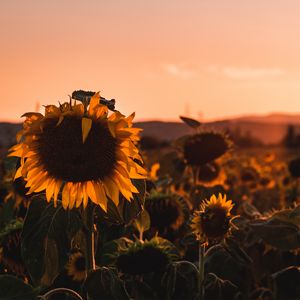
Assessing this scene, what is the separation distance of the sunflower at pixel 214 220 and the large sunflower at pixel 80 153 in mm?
511

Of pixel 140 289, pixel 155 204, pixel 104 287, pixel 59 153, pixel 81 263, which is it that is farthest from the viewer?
pixel 155 204

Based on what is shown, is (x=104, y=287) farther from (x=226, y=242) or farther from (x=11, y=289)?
(x=226, y=242)

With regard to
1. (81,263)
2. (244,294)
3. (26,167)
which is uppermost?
(26,167)

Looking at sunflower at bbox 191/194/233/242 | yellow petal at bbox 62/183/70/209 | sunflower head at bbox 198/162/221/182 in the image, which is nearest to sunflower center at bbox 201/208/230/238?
sunflower at bbox 191/194/233/242

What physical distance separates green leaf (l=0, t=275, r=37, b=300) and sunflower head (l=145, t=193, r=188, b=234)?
1.52m

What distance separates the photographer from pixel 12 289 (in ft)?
5.77

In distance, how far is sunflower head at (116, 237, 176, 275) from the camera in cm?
242

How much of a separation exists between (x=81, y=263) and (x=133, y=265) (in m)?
0.71

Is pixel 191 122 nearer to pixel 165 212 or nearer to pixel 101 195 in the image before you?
pixel 165 212

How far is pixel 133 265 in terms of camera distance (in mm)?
2416

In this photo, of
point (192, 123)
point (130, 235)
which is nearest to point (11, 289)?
point (130, 235)

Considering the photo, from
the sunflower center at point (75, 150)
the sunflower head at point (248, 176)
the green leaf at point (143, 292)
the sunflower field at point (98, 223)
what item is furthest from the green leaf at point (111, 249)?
the sunflower head at point (248, 176)

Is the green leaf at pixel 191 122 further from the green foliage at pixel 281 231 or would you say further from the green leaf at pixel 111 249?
the green foliage at pixel 281 231

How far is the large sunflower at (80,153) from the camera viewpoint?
1.98 m
